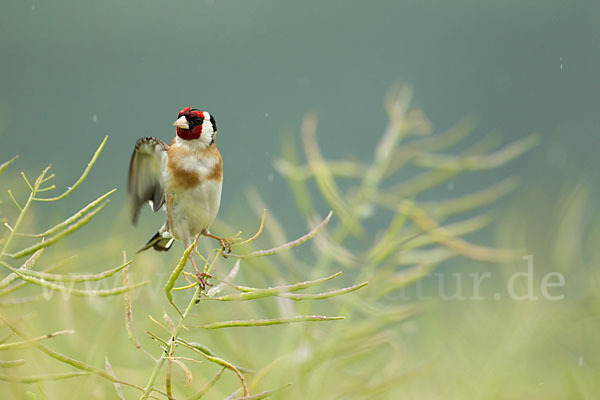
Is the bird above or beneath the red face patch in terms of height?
beneath

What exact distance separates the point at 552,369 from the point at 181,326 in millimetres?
→ 729

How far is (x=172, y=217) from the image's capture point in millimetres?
806

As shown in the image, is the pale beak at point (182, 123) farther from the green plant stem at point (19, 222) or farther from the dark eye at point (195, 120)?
the green plant stem at point (19, 222)

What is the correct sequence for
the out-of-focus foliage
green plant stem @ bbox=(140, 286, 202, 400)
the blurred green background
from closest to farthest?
green plant stem @ bbox=(140, 286, 202, 400), the out-of-focus foliage, the blurred green background

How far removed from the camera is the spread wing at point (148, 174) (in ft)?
2.81

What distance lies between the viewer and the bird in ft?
2.58

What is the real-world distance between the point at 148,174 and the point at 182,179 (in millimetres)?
80

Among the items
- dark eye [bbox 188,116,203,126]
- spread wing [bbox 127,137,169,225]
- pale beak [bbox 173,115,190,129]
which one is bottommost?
spread wing [bbox 127,137,169,225]

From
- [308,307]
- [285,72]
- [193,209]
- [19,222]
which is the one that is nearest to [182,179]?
[193,209]

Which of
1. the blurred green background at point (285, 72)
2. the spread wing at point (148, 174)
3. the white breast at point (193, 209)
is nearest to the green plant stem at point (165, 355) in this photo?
the white breast at point (193, 209)

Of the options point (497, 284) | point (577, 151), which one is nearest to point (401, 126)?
point (497, 284)

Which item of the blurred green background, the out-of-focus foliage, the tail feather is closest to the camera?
the out-of-focus foliage

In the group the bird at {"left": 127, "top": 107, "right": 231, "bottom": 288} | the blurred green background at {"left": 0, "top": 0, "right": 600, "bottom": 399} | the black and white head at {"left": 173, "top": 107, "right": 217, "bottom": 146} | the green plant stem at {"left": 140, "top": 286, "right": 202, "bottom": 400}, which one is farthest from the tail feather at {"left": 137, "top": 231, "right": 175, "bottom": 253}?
the blurred green background at {"left": 0, "top": 0, "right": 600, "bottom": 399}

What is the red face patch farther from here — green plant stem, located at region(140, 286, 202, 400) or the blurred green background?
the blurred green background
